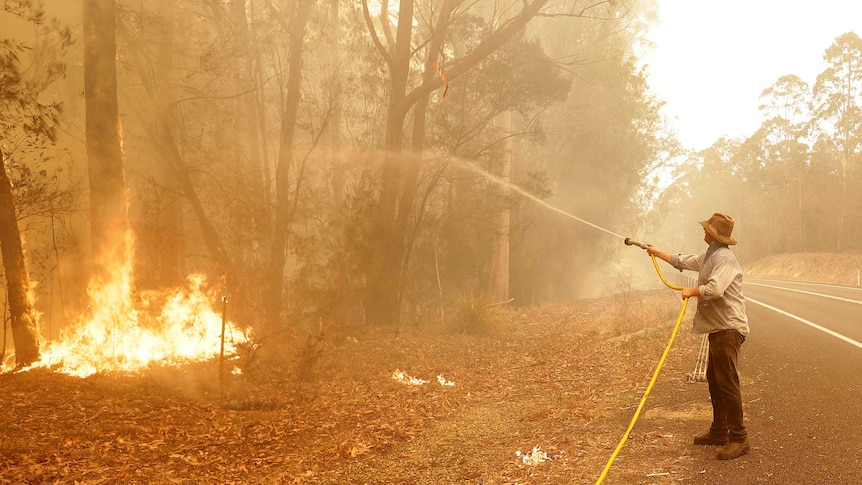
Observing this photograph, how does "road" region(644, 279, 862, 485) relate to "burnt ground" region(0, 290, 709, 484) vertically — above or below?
above

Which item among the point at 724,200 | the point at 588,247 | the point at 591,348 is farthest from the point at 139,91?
the point at 724,200

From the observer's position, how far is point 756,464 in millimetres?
5523

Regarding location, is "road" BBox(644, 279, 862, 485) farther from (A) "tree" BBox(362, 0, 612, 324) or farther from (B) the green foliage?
(A) "tree" BBox(362, 0, 612, 324)

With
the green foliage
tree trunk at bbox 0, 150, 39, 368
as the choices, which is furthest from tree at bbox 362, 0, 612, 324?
tree trunk at bbox 0, 150, 39, 368

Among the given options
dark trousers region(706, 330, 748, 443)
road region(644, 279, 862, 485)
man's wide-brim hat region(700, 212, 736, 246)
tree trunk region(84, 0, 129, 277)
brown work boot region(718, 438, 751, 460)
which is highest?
tree trunk region(84, 0, 129, 277)

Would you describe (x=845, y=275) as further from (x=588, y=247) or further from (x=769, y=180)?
(x=769, y=180)

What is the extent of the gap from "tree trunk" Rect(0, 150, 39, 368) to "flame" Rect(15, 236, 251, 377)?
0.28 m

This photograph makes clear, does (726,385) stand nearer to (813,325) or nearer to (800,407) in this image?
(800,407)

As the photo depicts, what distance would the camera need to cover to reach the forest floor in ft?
20.4

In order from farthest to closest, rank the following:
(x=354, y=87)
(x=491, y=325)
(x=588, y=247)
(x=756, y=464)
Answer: (x=588, y=247), (x=354, y=87), (x=491, y=325), (x=756, y=464)

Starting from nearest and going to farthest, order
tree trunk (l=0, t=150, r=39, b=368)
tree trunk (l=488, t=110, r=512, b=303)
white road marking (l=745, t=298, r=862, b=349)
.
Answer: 1. tree trunk (l=0, t=150, r=39, b=368)
2. white road marking (l=745, t=298, r=862, b=349)
3. tree trunk (l=488, t=110, r=512, b=303)

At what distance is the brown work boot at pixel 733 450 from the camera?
562 centimetres

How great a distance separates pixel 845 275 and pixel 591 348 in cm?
3211

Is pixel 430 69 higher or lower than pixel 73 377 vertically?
higher
